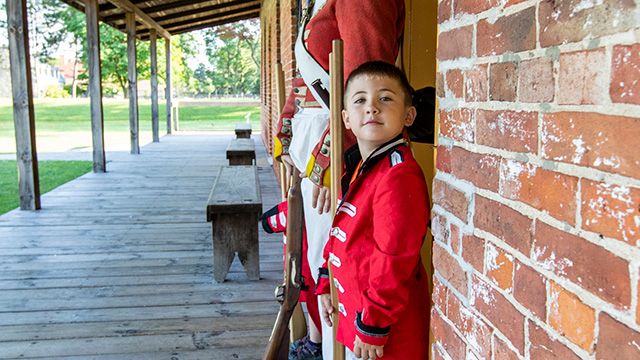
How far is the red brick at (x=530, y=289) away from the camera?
36.9 inches

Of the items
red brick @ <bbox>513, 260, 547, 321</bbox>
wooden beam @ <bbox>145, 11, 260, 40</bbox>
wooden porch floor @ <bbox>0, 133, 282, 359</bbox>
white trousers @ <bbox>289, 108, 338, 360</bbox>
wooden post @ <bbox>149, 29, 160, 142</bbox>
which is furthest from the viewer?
wooden beam @ <bbox>145, 11, 260, 40</bbox>

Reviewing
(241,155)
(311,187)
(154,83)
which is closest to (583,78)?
(311,187)

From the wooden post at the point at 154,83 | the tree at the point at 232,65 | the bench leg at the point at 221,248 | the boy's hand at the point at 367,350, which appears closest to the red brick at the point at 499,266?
the boy's hand at the point at 367,350

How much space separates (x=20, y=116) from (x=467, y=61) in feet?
18.0

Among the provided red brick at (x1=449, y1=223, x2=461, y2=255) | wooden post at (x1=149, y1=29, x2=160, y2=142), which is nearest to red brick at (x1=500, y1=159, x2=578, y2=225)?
red brick at (x1=449, y1=223, x2=461, y2=255)

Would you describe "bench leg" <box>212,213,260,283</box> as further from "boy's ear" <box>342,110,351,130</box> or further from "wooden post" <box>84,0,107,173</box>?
"wooden post" <box>84,0,107,173</box>

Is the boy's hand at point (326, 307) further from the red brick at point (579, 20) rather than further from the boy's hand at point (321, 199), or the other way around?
the red brick at point (579, 20)

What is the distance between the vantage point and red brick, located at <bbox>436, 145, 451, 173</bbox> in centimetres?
132

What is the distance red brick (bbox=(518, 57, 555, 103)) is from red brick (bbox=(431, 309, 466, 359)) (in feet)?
1.84

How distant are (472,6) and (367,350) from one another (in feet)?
2.74

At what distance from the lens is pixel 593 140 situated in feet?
2.63

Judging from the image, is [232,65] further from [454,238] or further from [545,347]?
[545,347]

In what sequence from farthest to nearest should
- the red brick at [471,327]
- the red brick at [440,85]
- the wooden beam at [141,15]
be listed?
the wooden beam at [141,15], the red brick at [440,85], the red brick at [471,327]

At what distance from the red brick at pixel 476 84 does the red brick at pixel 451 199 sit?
0.68 ft
